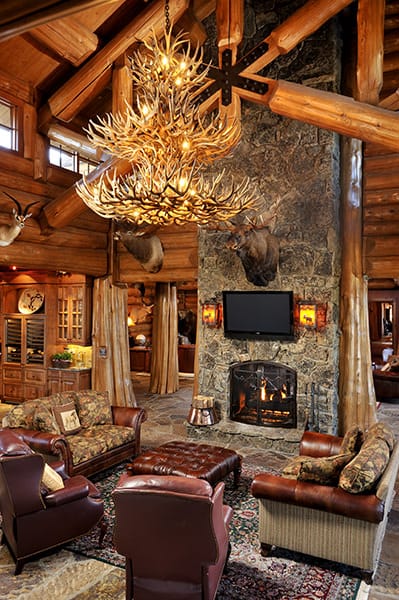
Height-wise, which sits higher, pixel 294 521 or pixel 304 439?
pixel 304 439

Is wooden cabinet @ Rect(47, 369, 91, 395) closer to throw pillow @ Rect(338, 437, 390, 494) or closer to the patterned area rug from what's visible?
the patterned area rug

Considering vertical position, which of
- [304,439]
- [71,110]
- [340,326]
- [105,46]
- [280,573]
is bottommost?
[280,573]

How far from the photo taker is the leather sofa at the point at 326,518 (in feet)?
12.0

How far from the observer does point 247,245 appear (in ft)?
22.3

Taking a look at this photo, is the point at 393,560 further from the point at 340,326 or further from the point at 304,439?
the point at 340,326

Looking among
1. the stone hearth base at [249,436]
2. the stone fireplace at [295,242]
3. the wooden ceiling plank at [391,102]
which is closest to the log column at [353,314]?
the stone fireplace at [295,242]

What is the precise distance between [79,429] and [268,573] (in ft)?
11.0

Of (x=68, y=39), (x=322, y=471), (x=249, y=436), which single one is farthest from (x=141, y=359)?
(x=322, y=471)

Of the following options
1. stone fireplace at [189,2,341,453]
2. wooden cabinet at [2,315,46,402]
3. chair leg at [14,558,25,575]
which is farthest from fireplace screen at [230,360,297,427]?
chair leg at [14,558,25,575]

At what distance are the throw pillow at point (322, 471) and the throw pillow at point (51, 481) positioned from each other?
2.16 m

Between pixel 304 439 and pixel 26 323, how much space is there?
706cm

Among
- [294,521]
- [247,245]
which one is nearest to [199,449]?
[294,521]

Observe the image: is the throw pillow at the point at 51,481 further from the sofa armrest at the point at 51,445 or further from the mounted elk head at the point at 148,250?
the mounted elk head at the point at 148,250

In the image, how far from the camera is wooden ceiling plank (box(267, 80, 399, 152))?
543cm
